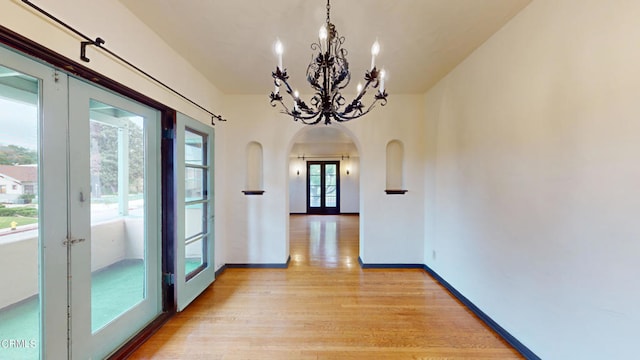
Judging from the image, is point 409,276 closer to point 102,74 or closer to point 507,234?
point 507,234

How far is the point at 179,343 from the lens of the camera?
203cm

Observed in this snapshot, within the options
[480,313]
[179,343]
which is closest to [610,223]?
[480,313]

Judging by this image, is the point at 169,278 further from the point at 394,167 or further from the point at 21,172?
the point at 394,167

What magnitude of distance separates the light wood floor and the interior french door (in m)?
6.02

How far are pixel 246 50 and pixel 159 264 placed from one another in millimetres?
2414

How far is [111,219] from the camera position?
1.85 meters

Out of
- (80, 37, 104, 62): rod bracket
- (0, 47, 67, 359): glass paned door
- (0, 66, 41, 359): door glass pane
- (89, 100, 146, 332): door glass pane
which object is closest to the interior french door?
(89, 100, 146, 332): door glass pane

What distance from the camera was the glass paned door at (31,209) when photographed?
1.22m

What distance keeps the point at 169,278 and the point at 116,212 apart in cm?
92

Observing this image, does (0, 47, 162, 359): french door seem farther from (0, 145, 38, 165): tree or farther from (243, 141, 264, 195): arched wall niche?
(243, 141, 264, 195): arched wall niche

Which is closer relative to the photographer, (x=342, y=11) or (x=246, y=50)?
(x=342, y=11)

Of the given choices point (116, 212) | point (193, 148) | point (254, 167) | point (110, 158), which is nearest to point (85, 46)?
point (110, 158)

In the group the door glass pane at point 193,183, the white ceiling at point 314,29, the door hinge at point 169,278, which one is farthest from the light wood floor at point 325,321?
the white ceiling at point 314,29

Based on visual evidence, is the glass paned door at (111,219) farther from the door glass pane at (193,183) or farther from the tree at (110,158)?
the door glass pane at (193,183)
